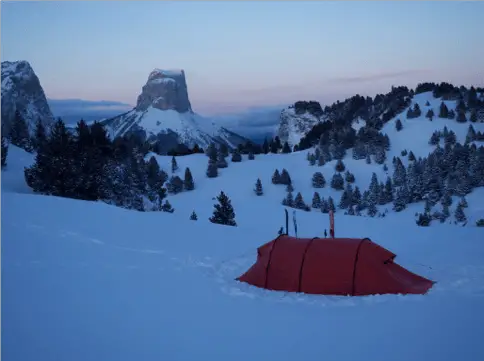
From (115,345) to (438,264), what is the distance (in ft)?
34.0

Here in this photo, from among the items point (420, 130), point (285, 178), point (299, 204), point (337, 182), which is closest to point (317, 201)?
point (299, 204)

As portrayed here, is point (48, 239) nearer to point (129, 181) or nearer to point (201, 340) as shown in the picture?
point (201, 340)

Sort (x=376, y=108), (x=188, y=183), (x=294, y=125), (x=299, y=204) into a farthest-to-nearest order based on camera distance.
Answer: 1. (x=294, y=125)
2. (x=376, y=108)
3. (x=188, y=183)
4. (x=299, y=204)

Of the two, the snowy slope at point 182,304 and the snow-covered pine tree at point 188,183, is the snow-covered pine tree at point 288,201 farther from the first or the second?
the snowy slope at point 182,304

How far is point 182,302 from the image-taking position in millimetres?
8305

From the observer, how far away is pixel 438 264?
12.3 metres

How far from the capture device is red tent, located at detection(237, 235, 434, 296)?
9453 mm

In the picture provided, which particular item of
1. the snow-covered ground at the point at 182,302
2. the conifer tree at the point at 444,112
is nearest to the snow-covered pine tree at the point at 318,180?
the conifer tree at the point at 444,112

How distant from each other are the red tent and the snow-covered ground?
355 mm

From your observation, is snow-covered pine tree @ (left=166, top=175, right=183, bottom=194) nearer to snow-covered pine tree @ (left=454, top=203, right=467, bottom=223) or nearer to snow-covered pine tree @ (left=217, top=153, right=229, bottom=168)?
snow-covered pine tree @ (left=217, top=153, right=229, bottom=168)

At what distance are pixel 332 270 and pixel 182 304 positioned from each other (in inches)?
153

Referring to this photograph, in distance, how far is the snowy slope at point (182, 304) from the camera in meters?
6.16

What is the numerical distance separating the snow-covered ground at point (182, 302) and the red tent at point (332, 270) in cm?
36

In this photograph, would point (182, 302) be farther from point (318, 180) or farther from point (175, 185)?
point (318, 180)
